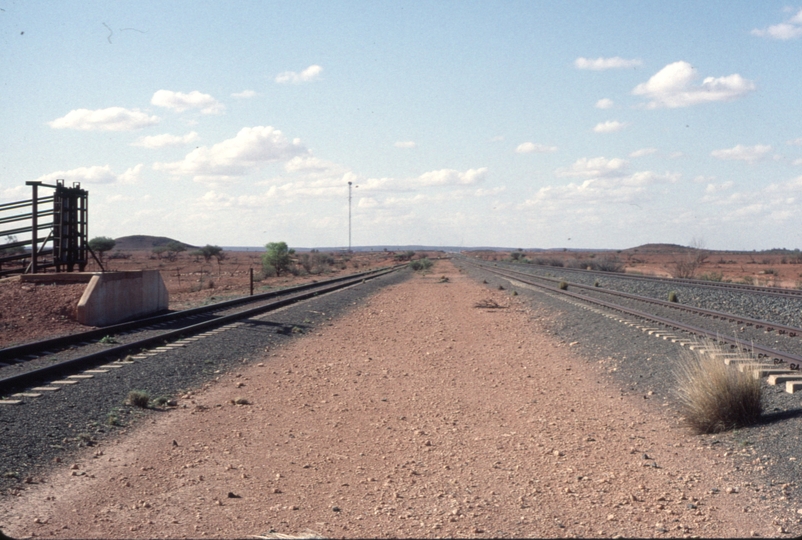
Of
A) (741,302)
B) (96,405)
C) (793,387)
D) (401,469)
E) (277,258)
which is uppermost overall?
(277,258)

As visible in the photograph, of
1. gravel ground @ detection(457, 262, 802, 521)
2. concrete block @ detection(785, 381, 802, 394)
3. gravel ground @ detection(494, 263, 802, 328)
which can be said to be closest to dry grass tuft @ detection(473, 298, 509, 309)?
gravel ground @ detection(457, 262, 802, 521)

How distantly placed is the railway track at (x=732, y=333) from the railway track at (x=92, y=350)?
9359 millimetres

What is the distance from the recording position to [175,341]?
48.4 feet

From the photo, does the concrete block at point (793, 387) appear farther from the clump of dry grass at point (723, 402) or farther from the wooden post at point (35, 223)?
the wooden post at point (35, 223)

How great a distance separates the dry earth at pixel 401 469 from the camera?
5352 mm

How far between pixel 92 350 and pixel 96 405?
4.81 metres

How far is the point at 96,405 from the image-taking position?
28.9ft

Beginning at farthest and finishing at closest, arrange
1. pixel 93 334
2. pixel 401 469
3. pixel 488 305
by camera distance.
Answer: pixel 488 305, pixel 93 334, pixel 401 469

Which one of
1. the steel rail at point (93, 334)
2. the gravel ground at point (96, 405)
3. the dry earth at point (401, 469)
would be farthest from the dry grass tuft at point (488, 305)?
the dry earth at point (401, 469)

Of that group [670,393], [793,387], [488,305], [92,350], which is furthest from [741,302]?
[92,350]

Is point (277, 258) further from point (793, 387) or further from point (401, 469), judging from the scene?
point (401, 469)

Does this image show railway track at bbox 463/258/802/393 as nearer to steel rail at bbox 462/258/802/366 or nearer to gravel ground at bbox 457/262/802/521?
steel rail at bbox 462/258/802/366

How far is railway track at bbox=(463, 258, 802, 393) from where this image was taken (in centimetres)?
1024

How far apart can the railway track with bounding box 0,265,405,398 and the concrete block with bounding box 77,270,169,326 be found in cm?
87
